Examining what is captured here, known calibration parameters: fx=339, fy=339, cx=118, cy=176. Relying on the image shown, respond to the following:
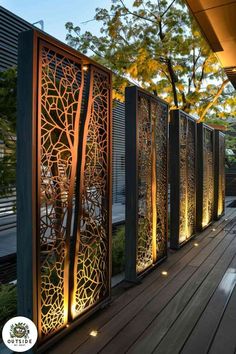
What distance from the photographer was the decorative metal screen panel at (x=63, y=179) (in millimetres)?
1972

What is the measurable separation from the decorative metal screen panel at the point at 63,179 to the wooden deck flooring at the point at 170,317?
0.17 meters

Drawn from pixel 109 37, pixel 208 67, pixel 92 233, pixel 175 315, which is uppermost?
pixel 109 37

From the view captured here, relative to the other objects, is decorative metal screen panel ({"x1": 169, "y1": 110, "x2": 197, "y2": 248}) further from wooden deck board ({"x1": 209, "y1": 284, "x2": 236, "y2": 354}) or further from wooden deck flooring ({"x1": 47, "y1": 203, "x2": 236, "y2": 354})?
wooden deck board ({"x1": 209, "y1": 284, "x2": 236, "y2": 354})

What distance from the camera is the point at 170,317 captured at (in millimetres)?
2633

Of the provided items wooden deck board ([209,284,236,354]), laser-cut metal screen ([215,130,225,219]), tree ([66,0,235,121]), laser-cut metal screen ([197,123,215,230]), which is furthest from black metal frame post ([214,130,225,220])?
wooden deck board ([209,284,236,354])

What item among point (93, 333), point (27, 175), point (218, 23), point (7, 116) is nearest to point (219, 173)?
point (218, 23)

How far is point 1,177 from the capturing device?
10.3ft

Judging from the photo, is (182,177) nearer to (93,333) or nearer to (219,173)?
(219,173)

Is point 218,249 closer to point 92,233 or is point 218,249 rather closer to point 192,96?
point 92,233

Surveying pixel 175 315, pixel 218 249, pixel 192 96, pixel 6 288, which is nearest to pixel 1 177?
pixel 6 288

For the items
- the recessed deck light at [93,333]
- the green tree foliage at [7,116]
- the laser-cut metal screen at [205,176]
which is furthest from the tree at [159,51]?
the recessed deck light at [93,333]

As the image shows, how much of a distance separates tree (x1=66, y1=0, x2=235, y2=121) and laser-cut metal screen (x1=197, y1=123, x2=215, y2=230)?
918mm

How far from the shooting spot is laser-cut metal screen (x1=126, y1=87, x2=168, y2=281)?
330cm

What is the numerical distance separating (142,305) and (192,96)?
514 centimetres
